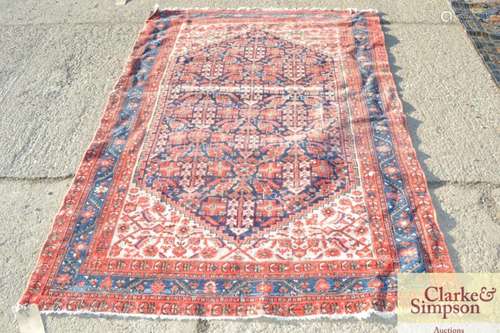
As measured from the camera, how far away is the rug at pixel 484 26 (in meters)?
4.83

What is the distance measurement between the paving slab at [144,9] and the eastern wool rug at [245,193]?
72 cm

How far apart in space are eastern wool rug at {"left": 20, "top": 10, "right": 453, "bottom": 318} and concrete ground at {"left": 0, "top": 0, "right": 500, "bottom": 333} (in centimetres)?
10

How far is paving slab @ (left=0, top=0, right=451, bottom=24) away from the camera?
5.61 meters

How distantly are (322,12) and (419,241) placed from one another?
292 cm

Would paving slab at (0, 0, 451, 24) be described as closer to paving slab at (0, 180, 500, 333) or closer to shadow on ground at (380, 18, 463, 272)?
shadow on ground at (380, 18, 463, 272)

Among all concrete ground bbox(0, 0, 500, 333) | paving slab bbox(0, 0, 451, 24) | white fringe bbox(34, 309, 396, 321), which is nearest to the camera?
white fringe bbox(34, 309, 396, 321)

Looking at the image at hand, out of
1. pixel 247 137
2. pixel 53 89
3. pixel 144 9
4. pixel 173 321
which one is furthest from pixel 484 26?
pixel 173 321

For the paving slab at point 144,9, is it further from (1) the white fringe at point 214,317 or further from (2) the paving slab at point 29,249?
(1) the white fringe at point 214,317

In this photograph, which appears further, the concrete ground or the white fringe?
the concrete ground

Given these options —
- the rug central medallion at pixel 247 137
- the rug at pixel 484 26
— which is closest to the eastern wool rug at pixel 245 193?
the rug central medallion at pixel 247 137

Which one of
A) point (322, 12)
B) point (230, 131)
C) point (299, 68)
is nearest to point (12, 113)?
point (230, 131)

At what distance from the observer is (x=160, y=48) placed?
16.8 feet

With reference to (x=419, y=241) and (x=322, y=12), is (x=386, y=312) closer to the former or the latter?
(x=419, y=241)

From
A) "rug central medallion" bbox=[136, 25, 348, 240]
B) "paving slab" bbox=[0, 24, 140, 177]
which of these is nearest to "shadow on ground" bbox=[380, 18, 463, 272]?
"rug central medallion" bbox=[136, 25, 348, 240]
